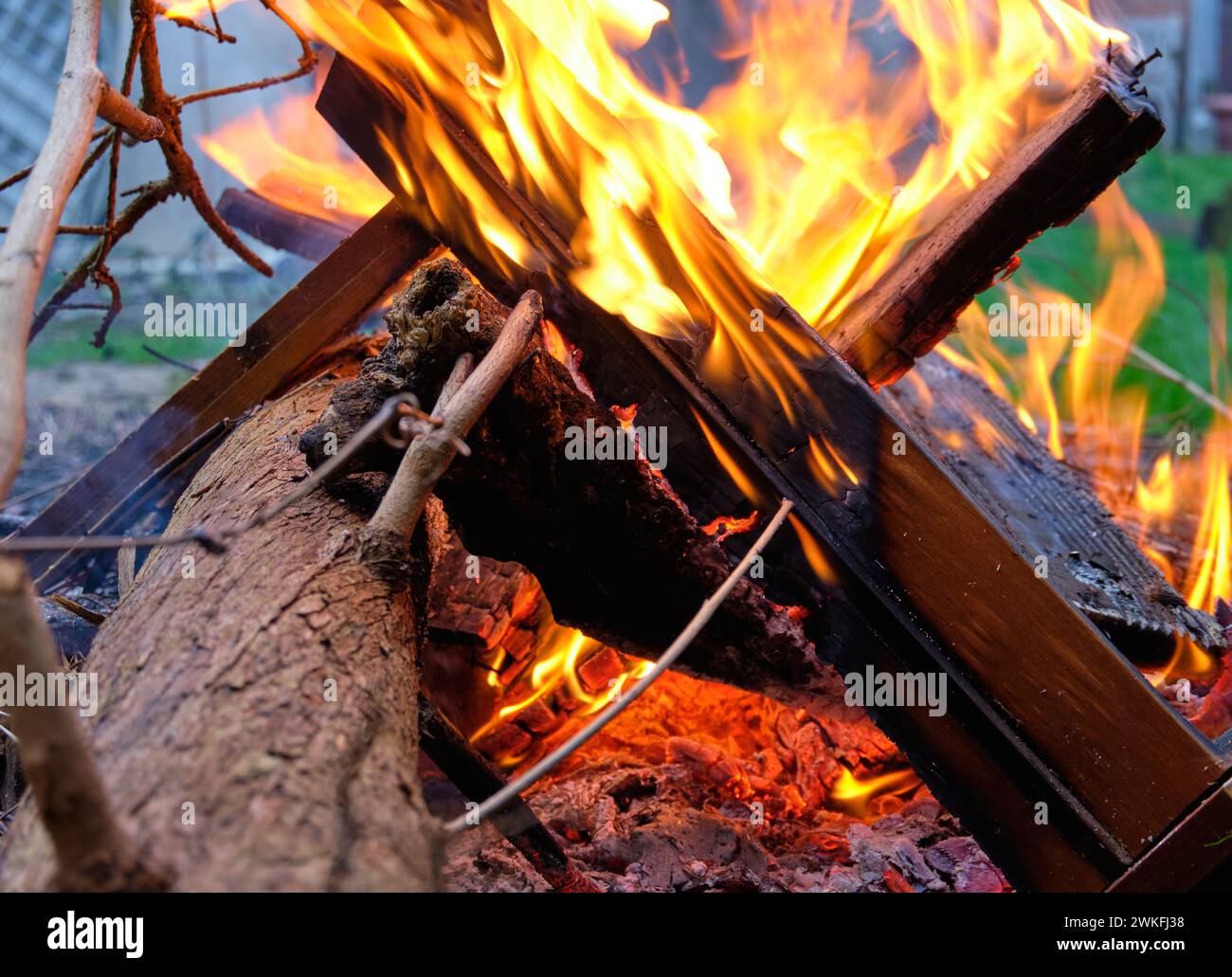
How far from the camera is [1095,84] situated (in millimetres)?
2287

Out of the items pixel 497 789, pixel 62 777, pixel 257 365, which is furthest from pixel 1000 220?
pixel 62 777

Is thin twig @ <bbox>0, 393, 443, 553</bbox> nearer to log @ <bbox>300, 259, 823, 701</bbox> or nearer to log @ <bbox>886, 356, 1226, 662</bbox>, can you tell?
log @ <bbox>300, 259, 823, 701</bbox>

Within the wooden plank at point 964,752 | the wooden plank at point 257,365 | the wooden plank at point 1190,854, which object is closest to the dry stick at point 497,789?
the wooden plank at point 964,752

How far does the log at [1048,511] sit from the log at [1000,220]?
0.25 m

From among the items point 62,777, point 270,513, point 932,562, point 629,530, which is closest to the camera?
point 62,777

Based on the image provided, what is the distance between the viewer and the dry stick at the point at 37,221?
3.98 feet

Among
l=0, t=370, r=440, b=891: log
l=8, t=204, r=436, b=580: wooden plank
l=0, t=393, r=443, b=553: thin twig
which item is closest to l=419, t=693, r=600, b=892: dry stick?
l=0, t=370, r=440, b=891: log

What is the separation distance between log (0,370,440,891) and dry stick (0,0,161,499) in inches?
15.9

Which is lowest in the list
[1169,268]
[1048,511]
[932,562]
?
[932,562]

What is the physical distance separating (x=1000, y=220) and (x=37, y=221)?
6.95 ft

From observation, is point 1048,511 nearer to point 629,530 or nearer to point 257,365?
point 629,530

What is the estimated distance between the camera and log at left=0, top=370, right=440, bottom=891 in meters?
1.16

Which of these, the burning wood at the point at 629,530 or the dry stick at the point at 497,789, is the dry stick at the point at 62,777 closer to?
the burning wood at the point at 629,530

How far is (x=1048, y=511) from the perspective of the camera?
3.18 m
